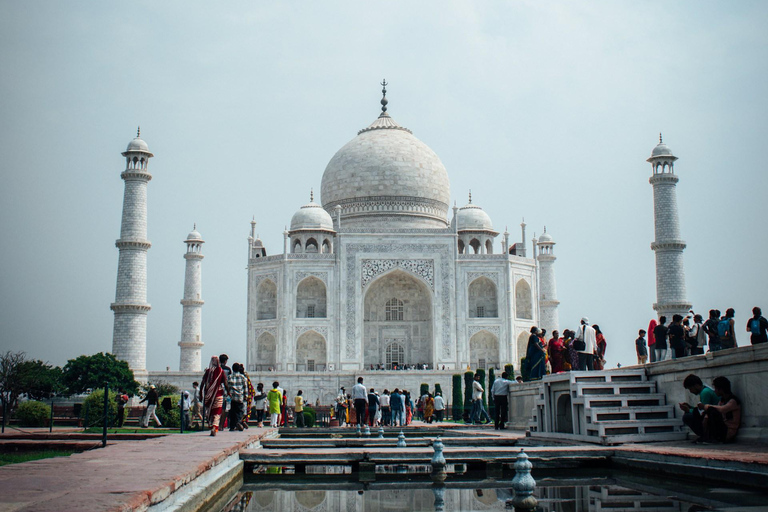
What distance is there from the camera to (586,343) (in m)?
10.4

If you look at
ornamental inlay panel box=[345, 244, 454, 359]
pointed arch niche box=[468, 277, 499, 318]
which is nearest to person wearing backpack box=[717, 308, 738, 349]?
ornamental inlay panel box=[345, 244, 454, 359]

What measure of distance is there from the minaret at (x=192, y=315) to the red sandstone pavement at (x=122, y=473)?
23665mm

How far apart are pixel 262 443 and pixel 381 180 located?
74.4ft

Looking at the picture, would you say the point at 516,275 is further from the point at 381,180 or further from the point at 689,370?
the point at 689,370

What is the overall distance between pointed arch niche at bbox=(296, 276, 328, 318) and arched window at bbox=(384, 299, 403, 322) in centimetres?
239

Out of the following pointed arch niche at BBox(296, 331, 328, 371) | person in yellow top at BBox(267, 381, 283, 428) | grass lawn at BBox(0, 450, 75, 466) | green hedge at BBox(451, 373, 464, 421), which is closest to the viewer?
grass lawn at BBox(0, 450, 75, 466)

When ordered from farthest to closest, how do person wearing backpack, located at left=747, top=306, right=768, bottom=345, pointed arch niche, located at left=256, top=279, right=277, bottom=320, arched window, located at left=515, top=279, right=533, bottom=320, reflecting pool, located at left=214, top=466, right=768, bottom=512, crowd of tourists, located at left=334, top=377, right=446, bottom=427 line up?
arched window, located at left=515, top=279, right=533, bottom=320 → pointed arch niche, located at left=256, top=279, right=277, bottom=320 → crowd of tourists, located at left=334, top=377, right=446, bottom=427 → person wearing backpack, located at left=747, top=306, right=768, bottom=345 → reflecting pool, located at left=214, top=466, right=768, bottom=512

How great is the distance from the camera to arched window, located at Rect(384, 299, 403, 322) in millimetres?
29016

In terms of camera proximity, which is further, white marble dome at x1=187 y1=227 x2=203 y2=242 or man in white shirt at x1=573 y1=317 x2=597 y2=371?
white marble dome at x1=187 y1=227 x2=203 y2=242

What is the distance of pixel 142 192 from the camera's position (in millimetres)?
25203

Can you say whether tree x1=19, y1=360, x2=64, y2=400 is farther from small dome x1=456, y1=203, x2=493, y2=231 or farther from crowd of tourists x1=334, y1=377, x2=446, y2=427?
small dome x1=456, y1=203, x2=493, y2=231

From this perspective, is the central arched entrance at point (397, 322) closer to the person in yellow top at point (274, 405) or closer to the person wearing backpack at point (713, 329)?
the person in yellow top at point (274, 405)

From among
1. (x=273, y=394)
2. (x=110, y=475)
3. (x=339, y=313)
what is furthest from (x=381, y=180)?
(x=110, y=475)

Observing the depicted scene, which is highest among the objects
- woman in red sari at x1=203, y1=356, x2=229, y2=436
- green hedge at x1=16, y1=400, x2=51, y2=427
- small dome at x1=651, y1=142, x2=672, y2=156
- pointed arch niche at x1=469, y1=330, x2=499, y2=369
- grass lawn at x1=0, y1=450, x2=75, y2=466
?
small dome at x1=651, y1=142, x2=672, y2=156
